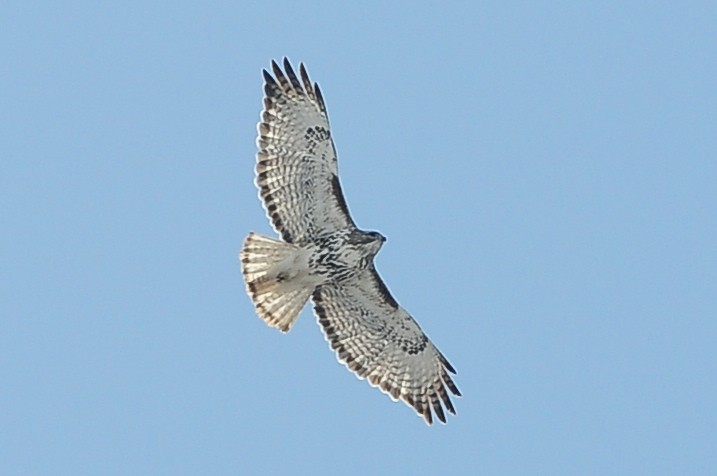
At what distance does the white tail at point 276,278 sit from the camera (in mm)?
15289

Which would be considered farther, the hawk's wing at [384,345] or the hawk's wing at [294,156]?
the hawk's wing at [384,345]

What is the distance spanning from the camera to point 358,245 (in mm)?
15422

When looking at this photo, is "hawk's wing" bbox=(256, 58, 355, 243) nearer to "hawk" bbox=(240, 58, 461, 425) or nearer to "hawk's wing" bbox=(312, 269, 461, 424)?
"hawk" bbox=(240, 58, 461, 425)

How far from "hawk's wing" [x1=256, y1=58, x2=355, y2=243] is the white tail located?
220mm

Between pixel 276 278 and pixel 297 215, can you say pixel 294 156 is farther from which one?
pixel 276 278

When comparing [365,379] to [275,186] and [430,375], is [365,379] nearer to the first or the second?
[430,375]

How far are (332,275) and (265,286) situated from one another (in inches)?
26.5

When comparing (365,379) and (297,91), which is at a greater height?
(297,91)

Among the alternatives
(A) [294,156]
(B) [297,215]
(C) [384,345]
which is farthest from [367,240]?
(C) [384,345]

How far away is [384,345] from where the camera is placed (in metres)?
16.4

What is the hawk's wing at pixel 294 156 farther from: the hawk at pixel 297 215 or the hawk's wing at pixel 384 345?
the hawk's wing at pixel 384 345

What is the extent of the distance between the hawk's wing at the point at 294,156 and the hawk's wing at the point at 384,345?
93 cm

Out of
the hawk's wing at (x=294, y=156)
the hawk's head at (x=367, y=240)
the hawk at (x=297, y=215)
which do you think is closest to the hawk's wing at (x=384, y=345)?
the hawk at (x=297, y=215)

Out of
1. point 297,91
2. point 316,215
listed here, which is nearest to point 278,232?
point 316,215
